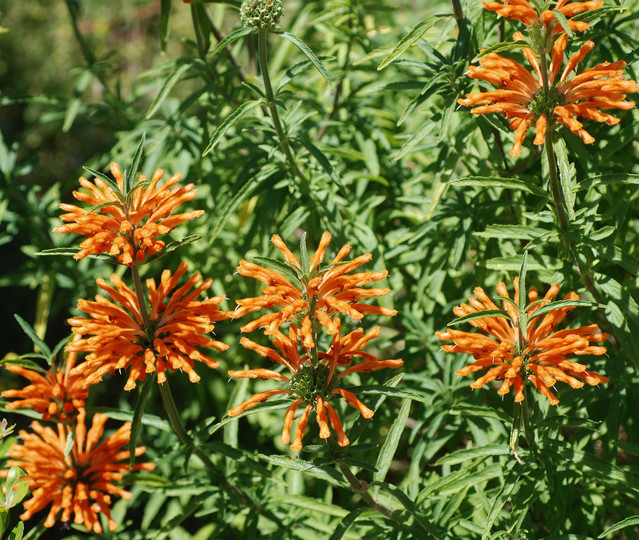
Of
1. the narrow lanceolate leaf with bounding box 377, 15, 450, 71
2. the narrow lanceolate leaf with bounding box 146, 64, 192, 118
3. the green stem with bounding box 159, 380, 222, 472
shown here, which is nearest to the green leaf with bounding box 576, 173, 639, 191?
the narrow lanceolate leaf with bounding box 377, 15, 450, 71

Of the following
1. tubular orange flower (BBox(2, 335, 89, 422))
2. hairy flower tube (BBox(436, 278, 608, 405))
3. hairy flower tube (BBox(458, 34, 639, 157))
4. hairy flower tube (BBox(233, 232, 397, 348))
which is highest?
hairy flower tube (BBox(458, 34, 639, 157))

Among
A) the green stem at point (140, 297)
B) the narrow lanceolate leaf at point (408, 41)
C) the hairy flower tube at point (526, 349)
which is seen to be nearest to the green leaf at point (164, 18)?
the narrow lanceolate leaf at point (408, 41)

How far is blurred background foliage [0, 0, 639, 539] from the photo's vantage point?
2.18m

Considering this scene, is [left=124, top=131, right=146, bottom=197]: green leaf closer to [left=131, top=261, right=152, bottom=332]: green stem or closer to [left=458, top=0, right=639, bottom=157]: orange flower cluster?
[left=131, top=261, right=152, bottom=332]: green stem

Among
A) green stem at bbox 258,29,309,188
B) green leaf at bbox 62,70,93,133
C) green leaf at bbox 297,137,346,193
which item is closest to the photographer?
green stem at bbox 258,29,309,188

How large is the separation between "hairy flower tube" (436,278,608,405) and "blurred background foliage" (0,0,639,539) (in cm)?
24

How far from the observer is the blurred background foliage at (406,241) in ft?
7.16

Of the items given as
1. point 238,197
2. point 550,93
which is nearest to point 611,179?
point 550,93

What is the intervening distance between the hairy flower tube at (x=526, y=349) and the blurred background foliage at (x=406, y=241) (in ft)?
A: 0.80

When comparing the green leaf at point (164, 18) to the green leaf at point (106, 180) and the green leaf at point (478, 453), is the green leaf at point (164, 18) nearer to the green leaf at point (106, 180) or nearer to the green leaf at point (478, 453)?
the green leaf at point (106, 180)

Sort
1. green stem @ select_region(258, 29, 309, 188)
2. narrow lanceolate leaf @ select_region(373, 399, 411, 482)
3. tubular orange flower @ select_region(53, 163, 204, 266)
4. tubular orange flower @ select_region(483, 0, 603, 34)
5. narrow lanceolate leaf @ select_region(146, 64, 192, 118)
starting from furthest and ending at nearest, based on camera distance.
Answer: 1. narrow lanceolate leaf @ select_region(146, 64, 192, 118)
2. green stem @ select_region(258, 29, 309, 188)
3. narrow lanceolate leaf @ select_region(373, 399, 411, 482)
4. tubular orange flower @ select_region(53, 163, 204, 266)
5. tubular orange flower @ select_region(483, 0, 603, 34)

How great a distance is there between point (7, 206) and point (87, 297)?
688 millimetres

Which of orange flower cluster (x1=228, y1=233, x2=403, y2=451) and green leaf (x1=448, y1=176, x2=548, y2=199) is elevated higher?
green leaf (x1=448, y1=176, x2=548, y2=199)

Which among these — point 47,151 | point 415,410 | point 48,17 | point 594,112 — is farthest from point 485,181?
point 48,17
